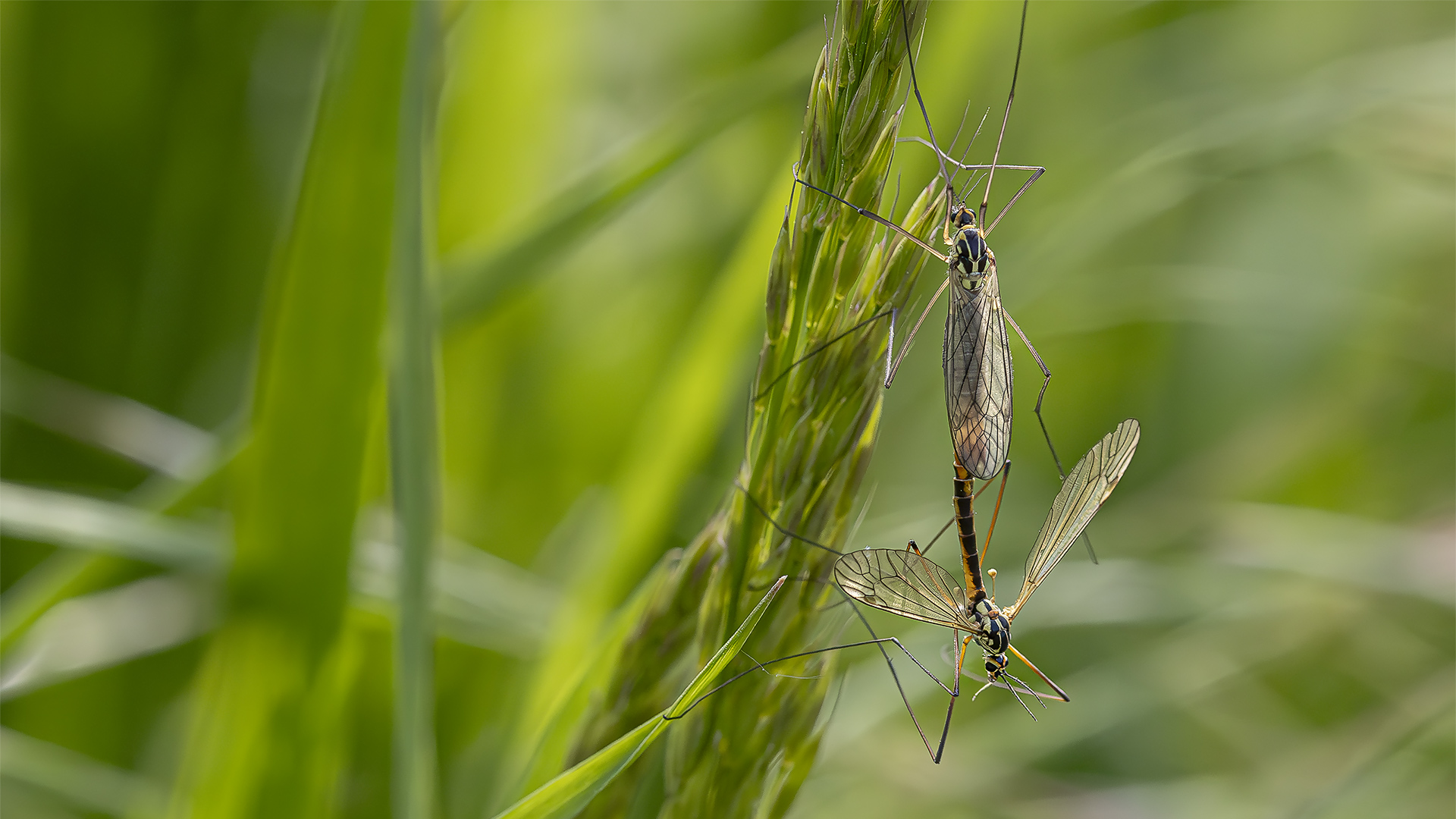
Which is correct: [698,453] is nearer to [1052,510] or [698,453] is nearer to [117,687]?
[1052,510]

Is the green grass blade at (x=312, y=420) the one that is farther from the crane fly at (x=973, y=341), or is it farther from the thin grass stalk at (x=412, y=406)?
the crane fly at (x=973, y=341)

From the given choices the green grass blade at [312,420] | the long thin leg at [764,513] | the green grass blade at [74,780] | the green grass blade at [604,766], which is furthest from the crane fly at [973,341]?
the green grass blade at [74,780]

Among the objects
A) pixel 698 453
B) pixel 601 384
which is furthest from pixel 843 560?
pixel 601 384

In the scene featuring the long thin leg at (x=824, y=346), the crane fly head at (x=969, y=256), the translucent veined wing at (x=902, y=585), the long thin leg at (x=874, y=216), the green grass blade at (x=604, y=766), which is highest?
the crane fly head at (x=969, y=256)

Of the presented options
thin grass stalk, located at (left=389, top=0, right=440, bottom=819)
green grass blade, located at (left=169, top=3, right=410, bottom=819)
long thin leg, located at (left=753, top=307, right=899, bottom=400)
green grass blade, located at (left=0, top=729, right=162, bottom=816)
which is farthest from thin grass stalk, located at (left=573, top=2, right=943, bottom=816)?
green grass blade, located at (left=0, top=729, right=162, bottom=816)

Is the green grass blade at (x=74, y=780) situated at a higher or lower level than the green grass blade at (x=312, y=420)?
lower

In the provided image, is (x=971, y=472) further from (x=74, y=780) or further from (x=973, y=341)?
(x=74, y=780)
